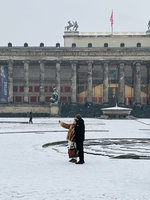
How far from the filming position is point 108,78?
95.3 m

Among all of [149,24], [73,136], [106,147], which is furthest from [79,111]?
[73,136]

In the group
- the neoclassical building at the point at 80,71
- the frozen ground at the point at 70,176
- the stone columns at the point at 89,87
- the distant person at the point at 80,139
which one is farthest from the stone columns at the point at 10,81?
the distant person at the point at 80,139

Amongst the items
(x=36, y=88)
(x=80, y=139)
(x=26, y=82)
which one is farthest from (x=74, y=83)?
(x=80, y=139)

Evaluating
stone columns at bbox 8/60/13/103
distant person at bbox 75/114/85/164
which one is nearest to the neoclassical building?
stone columns at bbox 8/60/13/103

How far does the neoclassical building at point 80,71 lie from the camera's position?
8962 cm

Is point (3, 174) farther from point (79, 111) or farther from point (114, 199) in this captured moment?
point (79, 111)

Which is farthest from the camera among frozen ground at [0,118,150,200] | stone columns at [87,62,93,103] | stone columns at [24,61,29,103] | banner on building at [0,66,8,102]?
stone columns at [87,62,93,103]

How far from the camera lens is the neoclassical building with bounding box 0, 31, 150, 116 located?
89.6 meters

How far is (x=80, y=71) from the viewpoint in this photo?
98750mm

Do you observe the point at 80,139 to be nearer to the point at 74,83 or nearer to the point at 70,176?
the point at 70,176

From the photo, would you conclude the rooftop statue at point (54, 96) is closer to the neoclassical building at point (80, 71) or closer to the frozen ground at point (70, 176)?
the neoclassical building at point (80, 71)

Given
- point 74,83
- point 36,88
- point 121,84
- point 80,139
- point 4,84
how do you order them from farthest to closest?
point 36,88 < point 74,83 < point 121,84 < point 4,84 < point 80,139

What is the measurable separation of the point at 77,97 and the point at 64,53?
12286mm

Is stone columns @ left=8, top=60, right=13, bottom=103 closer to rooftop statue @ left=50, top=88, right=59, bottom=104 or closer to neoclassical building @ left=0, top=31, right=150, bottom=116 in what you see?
neoclassical building @ left=0, top=31, right=150, bottom=116
